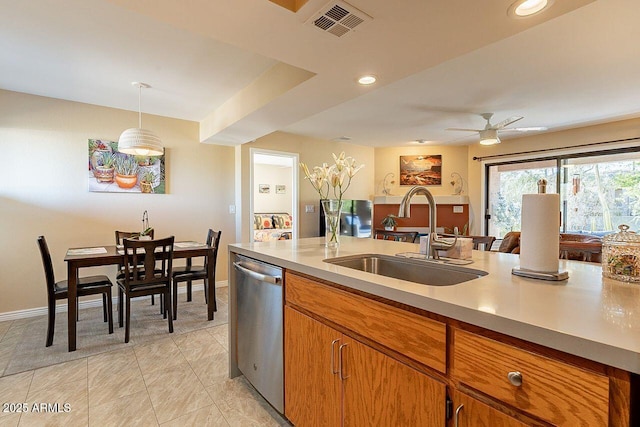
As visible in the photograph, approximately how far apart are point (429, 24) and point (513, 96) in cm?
229

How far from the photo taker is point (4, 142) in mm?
3301

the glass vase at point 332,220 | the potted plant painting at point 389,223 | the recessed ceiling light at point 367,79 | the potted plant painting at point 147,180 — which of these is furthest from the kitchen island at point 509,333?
the potted plant painting at point 389,223

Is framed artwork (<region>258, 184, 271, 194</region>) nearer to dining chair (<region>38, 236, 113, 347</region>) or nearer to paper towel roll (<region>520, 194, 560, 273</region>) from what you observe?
dining chair (<region>38, 236, 113, 347</region>)

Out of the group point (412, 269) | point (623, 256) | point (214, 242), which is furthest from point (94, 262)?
point (623, 256)

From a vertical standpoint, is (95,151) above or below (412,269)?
above

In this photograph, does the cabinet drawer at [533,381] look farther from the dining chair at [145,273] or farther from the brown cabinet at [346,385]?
the dining chair at [145,273]

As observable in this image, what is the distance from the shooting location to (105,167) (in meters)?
3.84

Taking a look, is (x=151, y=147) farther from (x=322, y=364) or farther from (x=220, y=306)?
(x=322, y=364)

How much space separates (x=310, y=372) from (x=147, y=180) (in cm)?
366

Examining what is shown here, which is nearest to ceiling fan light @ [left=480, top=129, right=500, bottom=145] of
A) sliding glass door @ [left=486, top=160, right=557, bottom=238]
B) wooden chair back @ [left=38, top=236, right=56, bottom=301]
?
sliding glass door @ [left=486, top=160, right=557, bottom=238]

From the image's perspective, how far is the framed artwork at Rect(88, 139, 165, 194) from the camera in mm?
3779

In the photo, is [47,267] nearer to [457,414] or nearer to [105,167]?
[105,167]

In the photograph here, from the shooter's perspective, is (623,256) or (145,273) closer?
(623,256)

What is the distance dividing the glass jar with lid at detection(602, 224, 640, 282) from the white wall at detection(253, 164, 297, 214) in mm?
6445
